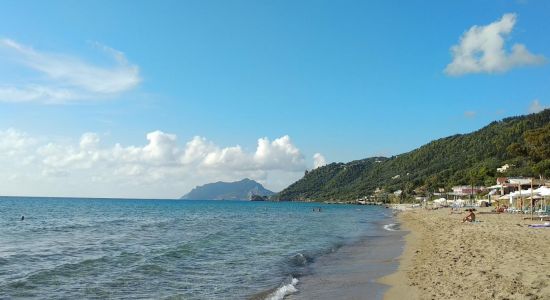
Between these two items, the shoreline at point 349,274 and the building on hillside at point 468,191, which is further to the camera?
the building on hillside at point 468,191

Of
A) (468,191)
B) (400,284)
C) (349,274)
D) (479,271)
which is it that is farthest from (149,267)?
(468,191)

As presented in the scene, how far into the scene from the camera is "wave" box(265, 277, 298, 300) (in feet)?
44.7

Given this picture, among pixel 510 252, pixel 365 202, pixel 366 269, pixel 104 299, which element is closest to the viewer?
pixel 104 299

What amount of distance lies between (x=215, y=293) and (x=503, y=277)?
8552 mm

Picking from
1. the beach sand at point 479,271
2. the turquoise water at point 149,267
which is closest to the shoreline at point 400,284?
the beach sand at point 479,271

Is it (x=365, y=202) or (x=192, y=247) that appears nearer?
(x=192, y=247)

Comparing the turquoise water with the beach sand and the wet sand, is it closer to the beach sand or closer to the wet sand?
the wet sand

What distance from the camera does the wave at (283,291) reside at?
13.6 meters

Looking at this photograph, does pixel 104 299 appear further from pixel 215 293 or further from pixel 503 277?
pixel 503 277

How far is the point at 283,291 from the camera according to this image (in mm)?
14352

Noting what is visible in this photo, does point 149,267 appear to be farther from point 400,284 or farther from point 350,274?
point 400,284

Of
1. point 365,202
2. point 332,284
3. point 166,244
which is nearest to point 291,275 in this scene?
point 332,284

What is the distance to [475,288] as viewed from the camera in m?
12.0

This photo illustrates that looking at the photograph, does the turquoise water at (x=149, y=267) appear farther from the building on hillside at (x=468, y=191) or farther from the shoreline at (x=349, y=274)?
the building on hillside at (x=468, y=191)
